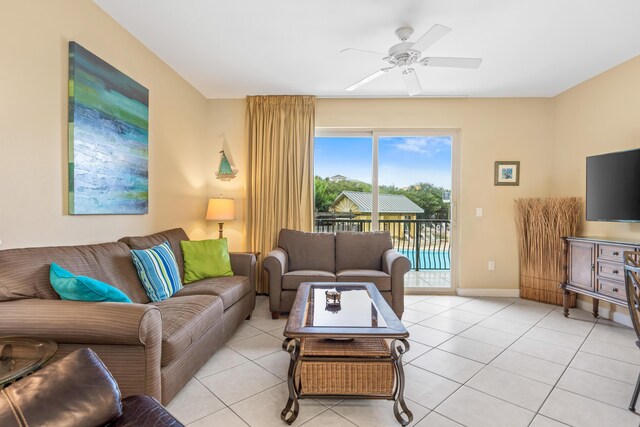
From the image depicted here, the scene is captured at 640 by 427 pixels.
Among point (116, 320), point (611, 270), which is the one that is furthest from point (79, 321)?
point (611, 270)

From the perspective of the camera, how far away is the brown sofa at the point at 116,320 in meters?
1.47

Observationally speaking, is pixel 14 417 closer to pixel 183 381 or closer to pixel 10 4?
pixel 183 381

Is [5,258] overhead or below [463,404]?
overhead

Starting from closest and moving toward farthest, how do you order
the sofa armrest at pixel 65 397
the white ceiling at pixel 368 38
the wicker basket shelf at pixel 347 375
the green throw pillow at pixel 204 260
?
the sofa armrest at pixel 65 397, the wicker basket shelf at pixel 347 375, the white ceiling at pixel 368 38, the green throw pillow at pixel 204 260

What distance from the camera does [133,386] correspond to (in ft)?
5.16

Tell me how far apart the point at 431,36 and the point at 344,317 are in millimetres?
1995

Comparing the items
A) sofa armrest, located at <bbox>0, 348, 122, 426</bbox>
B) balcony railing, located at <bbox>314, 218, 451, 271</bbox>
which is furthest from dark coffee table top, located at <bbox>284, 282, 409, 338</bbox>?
balcony railing, located at <bbox>314, 218, 451, 271</bbox>

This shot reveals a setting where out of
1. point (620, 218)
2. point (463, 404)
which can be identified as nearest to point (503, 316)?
point (620, 218)

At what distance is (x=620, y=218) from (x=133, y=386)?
4130mm

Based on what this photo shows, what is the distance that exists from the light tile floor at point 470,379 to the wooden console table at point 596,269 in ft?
1.09

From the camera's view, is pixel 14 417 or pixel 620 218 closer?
pixel 14 417

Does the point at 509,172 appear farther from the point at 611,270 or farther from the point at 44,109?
the point at 44,109

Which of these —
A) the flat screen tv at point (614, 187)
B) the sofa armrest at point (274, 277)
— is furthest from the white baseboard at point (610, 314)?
the sofa armrest at point (274, 277)

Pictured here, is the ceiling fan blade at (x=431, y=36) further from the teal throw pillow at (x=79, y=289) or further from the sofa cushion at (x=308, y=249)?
the teal throw pillow at (x=79, y=289)
